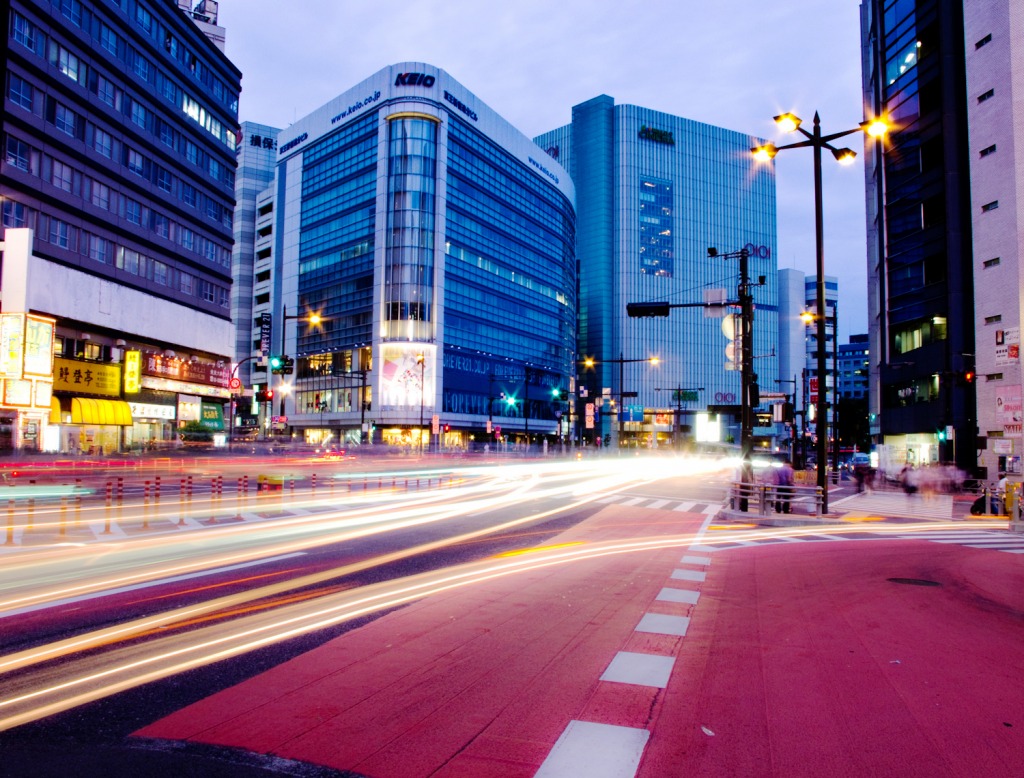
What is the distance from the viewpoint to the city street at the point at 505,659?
177 inches

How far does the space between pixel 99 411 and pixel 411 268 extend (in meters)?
43.6

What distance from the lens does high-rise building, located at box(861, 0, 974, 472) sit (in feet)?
150

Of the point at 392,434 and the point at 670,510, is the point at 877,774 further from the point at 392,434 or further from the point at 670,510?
the point at 392,434

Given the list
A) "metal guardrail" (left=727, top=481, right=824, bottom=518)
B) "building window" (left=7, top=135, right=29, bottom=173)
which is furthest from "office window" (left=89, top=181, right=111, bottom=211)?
"metal guardrail" (left=727, top=481, right=824, bottom=518)

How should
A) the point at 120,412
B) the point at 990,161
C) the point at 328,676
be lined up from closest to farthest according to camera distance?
the point at 328,676, the point at 990,161, the point at 120,412

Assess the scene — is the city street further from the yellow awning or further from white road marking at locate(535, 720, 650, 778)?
the yellow awning

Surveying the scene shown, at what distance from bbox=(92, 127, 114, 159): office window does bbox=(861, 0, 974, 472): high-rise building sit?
5523 cm

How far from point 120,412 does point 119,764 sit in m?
53.6

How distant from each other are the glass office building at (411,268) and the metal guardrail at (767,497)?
5230cm

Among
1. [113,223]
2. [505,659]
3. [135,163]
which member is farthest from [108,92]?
[505,659]

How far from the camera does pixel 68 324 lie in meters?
45.8

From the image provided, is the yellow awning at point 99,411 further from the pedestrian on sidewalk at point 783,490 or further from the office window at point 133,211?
the pedestrian on sidewalk at point 783,490

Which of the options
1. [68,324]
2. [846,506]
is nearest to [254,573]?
[846,506]

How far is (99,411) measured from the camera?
4812 centimetres
